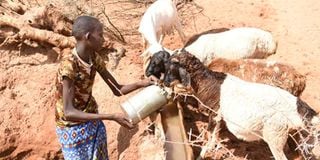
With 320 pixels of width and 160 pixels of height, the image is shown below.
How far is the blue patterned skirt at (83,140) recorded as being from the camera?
3935 millimetres

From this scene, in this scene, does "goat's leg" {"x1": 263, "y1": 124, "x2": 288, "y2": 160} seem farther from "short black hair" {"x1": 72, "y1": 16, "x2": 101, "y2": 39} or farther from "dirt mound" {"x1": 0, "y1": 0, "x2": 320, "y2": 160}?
"short black hair" {"x1": 72, "y1": 16, "x2": 101, "y2": 39}

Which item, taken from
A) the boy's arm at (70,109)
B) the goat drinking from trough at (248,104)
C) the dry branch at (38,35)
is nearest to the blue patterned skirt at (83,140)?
the boy's arm at (70,109)

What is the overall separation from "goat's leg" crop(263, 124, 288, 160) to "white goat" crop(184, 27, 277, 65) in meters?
2.02

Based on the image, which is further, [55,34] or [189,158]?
[55,34]

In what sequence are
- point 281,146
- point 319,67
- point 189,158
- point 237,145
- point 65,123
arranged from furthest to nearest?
point 319,67, point 237,145, point 189,158, point 281,146, point 65,123

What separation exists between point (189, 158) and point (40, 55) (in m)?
2.72

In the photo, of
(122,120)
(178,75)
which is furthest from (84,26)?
(178,75)

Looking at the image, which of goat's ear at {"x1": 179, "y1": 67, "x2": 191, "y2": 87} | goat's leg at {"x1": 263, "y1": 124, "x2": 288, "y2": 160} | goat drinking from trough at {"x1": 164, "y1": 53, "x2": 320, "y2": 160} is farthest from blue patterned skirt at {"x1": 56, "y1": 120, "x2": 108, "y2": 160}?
goat's leg at {"x1": 263, "y1": 124, "x2": 288, "y2": 160}

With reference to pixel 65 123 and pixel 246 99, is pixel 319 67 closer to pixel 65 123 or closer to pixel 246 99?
pixel 246 99

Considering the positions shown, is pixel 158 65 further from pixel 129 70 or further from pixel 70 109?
pixel 70 109

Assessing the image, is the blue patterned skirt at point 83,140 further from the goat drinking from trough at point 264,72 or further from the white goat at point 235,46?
the white goat at point 235,46

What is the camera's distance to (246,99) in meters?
5.00

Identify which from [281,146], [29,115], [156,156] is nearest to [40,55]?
[29,115]

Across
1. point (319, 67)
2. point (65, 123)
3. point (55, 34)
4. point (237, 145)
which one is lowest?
point (237, 145)
